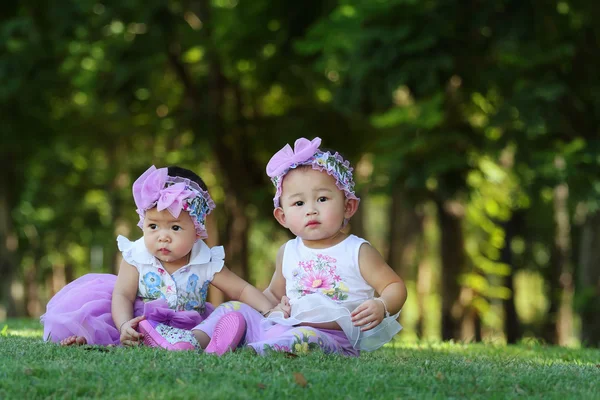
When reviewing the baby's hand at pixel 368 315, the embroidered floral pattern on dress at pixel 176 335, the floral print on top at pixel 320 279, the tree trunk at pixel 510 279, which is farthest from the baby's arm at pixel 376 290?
the tree trunk at pixel 510 279

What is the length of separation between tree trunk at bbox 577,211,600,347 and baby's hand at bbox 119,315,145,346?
8.35m

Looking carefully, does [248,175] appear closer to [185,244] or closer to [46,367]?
[185,244]

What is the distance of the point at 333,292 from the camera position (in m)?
5.58

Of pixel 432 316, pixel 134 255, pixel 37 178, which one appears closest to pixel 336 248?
pixel 134 255

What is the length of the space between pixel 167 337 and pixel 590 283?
29.1 feet

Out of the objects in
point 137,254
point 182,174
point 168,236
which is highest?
point 182,174

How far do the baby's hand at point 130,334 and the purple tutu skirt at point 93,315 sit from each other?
6.6 inches

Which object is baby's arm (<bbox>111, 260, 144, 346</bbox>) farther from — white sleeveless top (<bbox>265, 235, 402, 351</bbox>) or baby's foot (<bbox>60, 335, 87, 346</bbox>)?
white sleeveless top (<bbox>265, 235, 402, 351</bbox>)

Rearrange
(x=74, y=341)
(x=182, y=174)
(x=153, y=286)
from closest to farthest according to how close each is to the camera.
A: (x=74, y=341), (x=153, y=286), (x=182, y=174)

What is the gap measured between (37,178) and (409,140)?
11016 mm

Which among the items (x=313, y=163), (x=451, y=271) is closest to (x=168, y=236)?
(x=313, y=163)

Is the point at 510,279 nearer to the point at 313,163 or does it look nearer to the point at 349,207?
the point at 349,207

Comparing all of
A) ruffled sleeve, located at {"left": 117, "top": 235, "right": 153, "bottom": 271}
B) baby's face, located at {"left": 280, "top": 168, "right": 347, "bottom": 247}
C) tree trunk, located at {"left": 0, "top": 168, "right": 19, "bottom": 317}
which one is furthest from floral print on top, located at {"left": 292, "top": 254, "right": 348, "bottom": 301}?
→ tree trunk, located at {"left": 0, "top": 168, "right": 19, "bottom": 317}

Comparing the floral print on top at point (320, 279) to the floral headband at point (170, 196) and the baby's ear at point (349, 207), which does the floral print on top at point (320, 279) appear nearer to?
the baby's ear at point (349, 207)
